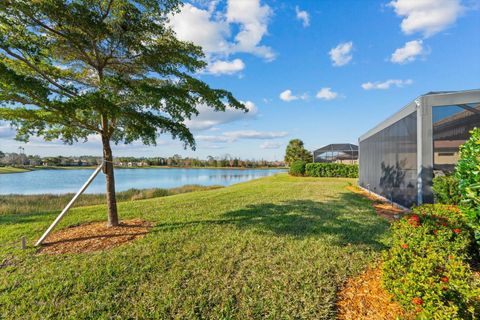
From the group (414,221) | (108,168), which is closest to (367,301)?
(414,221)

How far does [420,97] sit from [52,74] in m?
8.47

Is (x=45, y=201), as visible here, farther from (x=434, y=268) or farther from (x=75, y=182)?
(x=434, y=268)

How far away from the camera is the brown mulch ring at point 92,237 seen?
378 cm

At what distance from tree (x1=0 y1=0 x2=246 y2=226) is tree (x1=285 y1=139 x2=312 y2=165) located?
27402mm

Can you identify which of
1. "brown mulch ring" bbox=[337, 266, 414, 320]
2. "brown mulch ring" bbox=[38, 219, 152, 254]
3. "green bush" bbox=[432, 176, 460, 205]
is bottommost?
"brown mulch ring" bbox=[337, 266, 414, 320]

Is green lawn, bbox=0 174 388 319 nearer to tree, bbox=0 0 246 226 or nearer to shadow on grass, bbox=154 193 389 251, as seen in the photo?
shadow on grass, bbox=154 193 389 251

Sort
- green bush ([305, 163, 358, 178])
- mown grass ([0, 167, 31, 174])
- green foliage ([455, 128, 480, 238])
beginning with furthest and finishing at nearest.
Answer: mown grass ([0, 167, 31, 174]) → green bush ([305, 163, 358, 178]) → green foliage ([455, 128, 480, 238])

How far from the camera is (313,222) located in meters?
5.28

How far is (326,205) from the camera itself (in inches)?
288

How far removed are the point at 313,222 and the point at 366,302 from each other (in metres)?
2.95

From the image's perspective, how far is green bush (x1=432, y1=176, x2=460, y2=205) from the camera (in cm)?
464

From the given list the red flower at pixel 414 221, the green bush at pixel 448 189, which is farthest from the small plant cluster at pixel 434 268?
the green bush at pixel 448 189

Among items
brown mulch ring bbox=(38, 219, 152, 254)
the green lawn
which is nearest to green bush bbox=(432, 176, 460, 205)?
the green lawn

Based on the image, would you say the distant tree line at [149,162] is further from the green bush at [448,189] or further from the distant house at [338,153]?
the green bush at [448,189]
